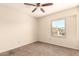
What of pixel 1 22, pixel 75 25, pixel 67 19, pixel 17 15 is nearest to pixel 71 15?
pixel 67 19

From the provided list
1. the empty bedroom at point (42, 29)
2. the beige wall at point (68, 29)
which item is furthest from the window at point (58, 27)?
the beige wall at point (68, 29)

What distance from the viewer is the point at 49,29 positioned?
204 inches

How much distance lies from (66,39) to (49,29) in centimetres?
146

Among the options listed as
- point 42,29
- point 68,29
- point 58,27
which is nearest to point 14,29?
point 42,29

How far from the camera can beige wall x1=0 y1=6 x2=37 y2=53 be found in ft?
11.1

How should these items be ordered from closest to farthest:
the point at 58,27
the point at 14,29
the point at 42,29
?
the point at 14,29, the point at 58,27, the point at 42,29

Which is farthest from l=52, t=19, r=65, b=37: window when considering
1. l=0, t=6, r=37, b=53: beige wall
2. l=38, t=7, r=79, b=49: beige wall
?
l=0, t=6, r=37, b=53: beige wall

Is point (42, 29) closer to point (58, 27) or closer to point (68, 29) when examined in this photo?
point (58, 27)

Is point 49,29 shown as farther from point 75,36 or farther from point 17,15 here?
point 17,15

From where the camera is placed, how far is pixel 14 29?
12.9 feet

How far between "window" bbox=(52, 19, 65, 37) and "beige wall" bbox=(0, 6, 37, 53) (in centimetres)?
168

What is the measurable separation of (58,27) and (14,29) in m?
2.74

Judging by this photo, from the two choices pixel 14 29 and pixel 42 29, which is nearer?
pixel 14 29

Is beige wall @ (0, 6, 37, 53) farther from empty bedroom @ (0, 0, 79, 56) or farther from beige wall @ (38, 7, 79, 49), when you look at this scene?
beige wall @ (38, 7, 79, 49)
